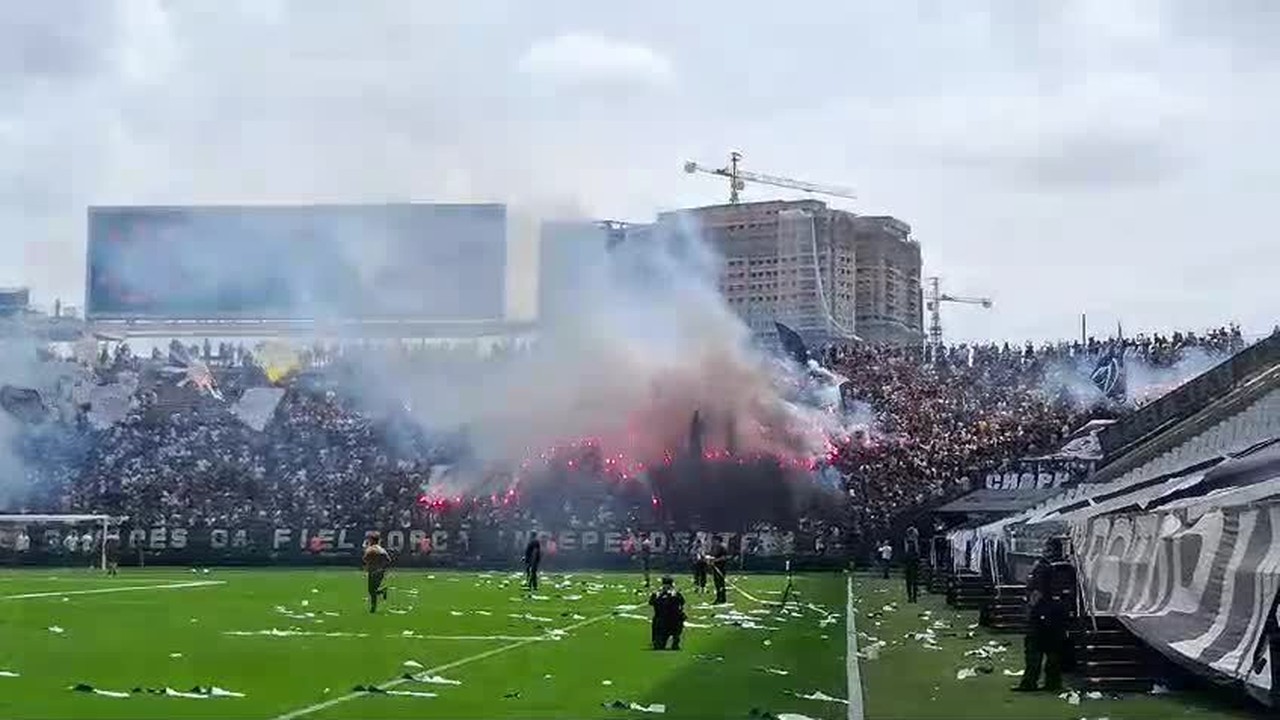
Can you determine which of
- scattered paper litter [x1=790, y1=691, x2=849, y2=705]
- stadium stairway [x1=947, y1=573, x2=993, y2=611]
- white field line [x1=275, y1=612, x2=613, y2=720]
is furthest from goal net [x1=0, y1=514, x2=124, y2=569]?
scattered paper litter [x1=790, y1=691, x2=849, y2=705]

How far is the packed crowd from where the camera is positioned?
6078 centimetres

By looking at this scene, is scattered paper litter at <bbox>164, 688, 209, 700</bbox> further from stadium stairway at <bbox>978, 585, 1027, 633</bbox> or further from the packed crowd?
the packed crowd

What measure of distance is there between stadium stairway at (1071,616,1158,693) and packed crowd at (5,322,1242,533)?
35.8 m

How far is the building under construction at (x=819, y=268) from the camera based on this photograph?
11431 cm

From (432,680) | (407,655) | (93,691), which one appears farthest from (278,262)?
(93,691)

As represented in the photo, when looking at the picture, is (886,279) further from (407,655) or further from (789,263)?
(407,655)

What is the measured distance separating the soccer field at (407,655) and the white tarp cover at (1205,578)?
3.87 meters

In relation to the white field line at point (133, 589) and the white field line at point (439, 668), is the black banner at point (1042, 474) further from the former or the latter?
the white field line at point (133, 589)

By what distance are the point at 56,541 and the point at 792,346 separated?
31.1 metres

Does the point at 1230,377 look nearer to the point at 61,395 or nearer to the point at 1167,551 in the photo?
the point at 1167,551

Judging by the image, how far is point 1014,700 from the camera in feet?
59.3

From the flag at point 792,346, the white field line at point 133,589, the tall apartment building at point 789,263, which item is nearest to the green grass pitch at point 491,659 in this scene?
the white field line at point 133,589

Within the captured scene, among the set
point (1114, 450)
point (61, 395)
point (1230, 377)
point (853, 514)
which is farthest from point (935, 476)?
point (61, 395)

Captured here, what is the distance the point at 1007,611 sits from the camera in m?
29.4
